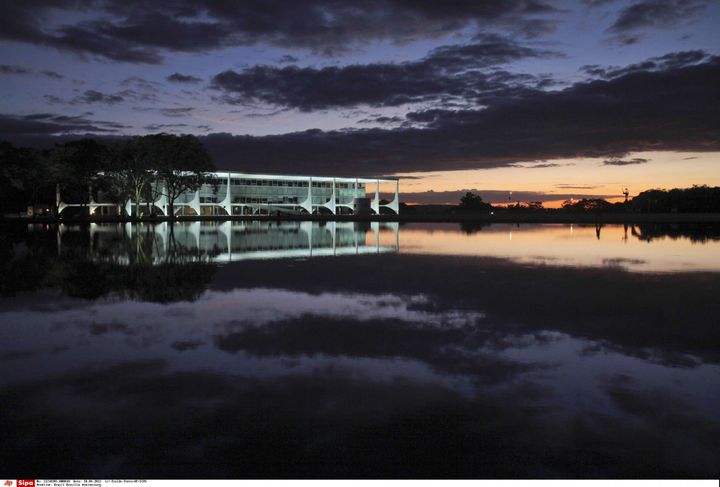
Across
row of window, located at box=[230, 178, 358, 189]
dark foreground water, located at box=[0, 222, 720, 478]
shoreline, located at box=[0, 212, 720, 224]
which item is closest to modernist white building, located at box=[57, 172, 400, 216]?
row of window, located at box=[230, 178, 358, 189]

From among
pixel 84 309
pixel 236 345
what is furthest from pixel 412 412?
pixel 84 309

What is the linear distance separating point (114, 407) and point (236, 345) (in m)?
3.17

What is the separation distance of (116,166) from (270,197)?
5579 centimetres

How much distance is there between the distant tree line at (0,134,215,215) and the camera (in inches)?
2997

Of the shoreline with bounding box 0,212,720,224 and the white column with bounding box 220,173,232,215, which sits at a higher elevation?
the white column with bounding box 220,173,232,215

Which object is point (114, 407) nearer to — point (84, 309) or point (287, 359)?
point (287, 359)

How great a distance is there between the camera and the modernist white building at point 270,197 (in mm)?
119500

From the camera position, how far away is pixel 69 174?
275ft

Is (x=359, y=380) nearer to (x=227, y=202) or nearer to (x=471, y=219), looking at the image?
(x=471, y=219)

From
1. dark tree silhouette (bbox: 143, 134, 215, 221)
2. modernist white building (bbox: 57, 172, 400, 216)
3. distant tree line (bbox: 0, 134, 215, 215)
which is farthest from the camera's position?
modernist white building (bbox: 57, 172, 400, 216)

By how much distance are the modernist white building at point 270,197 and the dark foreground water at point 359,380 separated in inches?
4004

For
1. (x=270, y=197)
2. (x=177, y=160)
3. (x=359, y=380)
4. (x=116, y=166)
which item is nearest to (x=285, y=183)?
(x=270, y=197)

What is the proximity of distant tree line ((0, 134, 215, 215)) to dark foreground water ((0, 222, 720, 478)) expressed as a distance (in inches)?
2641

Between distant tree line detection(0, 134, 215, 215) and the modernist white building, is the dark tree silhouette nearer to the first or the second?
distant tree line detection(0, 134, 215, 215)
